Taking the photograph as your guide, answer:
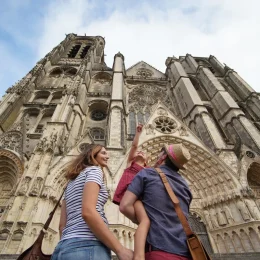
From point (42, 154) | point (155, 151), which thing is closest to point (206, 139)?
point (155, 151)

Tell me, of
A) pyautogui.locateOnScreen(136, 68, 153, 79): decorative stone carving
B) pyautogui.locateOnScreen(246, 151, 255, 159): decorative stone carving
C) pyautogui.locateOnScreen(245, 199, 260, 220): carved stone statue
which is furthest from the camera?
pyautogui.locateOnScreen(136, 68, 153, 79): decorative stone carving

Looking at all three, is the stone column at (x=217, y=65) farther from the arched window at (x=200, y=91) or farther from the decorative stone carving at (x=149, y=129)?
the decorative stone carving at (x=149, y=129)

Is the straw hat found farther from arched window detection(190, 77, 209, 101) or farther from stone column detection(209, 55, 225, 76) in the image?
stone column detection(209, 55, 225, 76)

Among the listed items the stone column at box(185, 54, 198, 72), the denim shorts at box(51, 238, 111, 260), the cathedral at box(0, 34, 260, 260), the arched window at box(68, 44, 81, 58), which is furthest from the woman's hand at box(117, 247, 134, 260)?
the arched window at box(68, 44, 81, 58)

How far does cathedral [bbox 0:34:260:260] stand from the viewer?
596 centimetres

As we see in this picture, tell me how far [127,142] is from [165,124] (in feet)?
7.44

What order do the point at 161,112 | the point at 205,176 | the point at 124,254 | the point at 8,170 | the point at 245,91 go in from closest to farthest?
the point at 124,254
the point at 205,176
the point at 8,170
the point at 161,112
the point at 245,91

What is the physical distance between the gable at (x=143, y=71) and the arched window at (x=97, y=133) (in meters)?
8.51

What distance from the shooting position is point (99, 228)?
1.09 meters

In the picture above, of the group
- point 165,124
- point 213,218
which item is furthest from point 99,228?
point 165,124

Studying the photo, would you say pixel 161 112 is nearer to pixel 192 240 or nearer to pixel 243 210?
pixel 243 210

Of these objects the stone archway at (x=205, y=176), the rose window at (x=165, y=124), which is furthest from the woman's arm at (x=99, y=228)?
the rose window at (x=165, y=124)

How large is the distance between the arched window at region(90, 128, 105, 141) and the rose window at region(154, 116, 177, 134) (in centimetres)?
340

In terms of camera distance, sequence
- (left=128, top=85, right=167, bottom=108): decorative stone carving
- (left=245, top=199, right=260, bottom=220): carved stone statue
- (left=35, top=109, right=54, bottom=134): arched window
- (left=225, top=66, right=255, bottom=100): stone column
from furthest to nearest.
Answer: (left=128, top=85, right=167, bottom=108): decorative stone carving → (left=225, top=66, right=255, bottom=100): stone column → (left=35, top=109, right=54, bottom=134): arched window → (left=245, top=199, right=260, bottom=220): carved stone statue
